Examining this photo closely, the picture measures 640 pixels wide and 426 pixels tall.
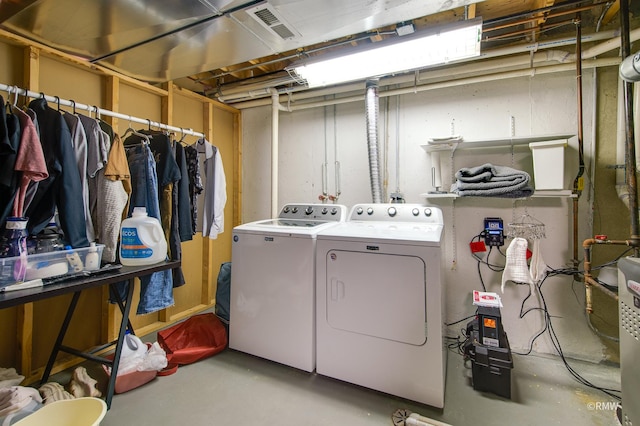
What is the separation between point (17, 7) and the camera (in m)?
1.54

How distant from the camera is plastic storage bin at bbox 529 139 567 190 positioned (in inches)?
79.0

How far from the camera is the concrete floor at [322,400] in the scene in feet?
5.20

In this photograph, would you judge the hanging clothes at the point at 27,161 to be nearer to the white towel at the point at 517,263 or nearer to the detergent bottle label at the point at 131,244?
the detergent bottle label at the point at 131,244

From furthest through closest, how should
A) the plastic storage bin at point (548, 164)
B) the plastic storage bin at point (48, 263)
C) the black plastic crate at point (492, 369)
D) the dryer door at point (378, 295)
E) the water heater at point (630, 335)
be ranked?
the plastic storage bin at point (548, 164)
the black plastic crate at point (492, 369)
the dryer door at point (378, 295)
the plastic storage bin at point (48, 263)
the water heater at point (630, 335)

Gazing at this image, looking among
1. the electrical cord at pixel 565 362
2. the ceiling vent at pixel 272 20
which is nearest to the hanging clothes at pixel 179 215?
the ceiling vent at pixel 272 20

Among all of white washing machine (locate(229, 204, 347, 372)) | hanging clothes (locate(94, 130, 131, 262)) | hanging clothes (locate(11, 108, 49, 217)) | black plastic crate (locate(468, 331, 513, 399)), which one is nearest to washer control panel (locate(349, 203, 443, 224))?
white washing machine (locate(229, 204, 347, 372))

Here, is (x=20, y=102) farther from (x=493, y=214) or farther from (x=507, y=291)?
(x=507, y=291)

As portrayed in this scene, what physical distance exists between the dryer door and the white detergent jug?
3.64 feet

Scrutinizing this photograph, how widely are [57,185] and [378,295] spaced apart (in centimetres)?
194

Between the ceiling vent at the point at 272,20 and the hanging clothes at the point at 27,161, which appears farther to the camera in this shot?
the ceiling vent at the point at 272,20

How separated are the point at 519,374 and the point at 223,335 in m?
2.24

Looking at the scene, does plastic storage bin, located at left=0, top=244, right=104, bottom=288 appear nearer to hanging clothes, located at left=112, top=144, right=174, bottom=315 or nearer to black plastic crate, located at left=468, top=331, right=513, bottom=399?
hanging clothes, located at left=112, top=144, right=174, bottom=315

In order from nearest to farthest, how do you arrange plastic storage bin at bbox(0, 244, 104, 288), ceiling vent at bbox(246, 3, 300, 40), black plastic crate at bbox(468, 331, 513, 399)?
1. plastic storage bin at bbox(0, 244, 104, 288)
2. ceiling vent at bbox(246, 3, 300, 40)
3. black plastic crate at bbox(468, 331, 513, 399)

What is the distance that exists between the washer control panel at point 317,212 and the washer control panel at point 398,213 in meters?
0.11
